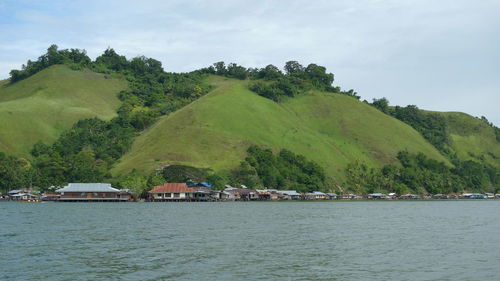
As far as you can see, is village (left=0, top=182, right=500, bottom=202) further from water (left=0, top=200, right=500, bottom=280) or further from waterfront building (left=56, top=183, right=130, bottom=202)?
water (left=0, top=200, right=500, bottom=280)

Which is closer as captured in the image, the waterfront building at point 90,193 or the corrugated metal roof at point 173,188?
the corrugated metal roof at point 173,188

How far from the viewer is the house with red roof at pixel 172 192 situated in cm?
16769

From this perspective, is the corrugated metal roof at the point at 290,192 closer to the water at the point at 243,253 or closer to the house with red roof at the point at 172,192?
the house with red roof at the point at 172,192

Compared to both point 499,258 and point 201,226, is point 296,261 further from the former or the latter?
point 201,226

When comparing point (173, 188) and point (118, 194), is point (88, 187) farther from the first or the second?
point (173, 188)

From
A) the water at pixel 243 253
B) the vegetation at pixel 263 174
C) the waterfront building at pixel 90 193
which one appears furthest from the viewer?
the vegetation at pixel 263 174

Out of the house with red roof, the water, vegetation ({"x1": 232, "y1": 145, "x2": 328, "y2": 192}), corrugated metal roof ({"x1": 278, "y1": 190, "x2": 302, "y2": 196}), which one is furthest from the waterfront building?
the water

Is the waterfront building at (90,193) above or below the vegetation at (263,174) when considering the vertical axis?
below

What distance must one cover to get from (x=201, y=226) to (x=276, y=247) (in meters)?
22.7

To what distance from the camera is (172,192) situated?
16800 cm

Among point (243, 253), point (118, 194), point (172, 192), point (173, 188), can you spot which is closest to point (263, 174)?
point (173, 188)

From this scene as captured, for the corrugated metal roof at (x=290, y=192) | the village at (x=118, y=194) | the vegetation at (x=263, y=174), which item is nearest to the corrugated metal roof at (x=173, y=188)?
the village at (x=118, y=194)

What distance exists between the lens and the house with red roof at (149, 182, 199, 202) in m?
168

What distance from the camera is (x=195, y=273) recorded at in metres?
36.4
